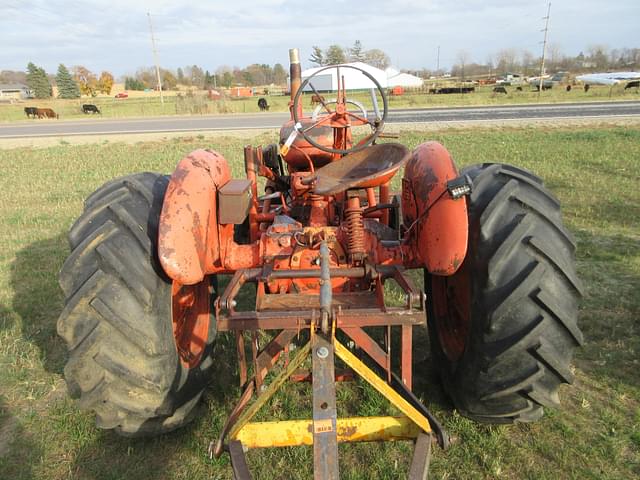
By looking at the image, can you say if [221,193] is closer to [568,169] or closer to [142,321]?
[142,321]

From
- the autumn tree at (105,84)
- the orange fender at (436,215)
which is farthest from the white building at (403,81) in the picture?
the orange fender at (436,215)

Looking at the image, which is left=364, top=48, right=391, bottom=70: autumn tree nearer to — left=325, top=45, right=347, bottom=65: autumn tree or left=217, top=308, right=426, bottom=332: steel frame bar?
left=325, top=45, right=347, bottom=65: autumn tree

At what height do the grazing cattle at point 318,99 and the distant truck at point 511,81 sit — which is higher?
the grazing cattle at point 318,99

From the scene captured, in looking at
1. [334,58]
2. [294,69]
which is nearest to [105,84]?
[334,58]

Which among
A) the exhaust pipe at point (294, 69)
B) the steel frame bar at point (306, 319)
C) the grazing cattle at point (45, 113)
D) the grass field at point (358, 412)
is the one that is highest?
the exhaust pipe at point (294, 69)

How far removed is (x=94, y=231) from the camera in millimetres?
2387

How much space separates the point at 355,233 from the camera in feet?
9.14

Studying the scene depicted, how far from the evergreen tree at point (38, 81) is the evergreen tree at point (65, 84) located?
1.94m

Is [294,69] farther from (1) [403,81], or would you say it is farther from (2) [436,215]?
(1) [403,81]

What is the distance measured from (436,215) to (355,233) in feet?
1.68

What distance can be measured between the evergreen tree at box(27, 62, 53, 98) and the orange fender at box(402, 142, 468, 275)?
233ft

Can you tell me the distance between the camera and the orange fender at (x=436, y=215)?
2.37 meters

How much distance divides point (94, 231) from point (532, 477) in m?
2.49

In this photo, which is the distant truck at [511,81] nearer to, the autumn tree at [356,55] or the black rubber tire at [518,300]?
the autumn tree at [356,55]
